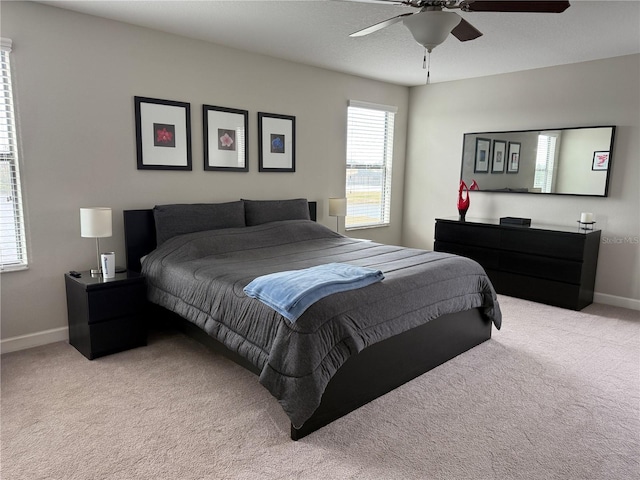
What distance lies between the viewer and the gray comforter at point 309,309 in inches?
86.7

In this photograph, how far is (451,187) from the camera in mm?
5797

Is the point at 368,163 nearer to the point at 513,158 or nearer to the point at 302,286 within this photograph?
the point at 513,158

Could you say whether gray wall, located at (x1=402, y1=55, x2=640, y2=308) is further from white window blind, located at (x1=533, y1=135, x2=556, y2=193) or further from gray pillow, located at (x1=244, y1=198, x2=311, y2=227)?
gray pillow, located at (x1=244, y1=198, x2=311, y2=227)

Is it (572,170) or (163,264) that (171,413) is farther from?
(572,170)

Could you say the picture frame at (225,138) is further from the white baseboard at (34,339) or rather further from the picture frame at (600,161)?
the picture frame at (600,161)

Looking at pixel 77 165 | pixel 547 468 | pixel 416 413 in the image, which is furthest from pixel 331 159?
pixel 547 468

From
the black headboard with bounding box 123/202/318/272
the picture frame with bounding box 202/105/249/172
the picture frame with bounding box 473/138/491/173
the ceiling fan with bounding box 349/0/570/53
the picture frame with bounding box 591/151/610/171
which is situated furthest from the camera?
the picture frame with bounding box 473/138/491/173

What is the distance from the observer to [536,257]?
4.54 meters

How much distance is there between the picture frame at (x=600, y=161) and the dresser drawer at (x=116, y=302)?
174 inches

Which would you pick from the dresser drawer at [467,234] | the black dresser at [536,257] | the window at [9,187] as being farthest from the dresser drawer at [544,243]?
the window at [9,187]

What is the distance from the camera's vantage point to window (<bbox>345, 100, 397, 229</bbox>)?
18.2ft

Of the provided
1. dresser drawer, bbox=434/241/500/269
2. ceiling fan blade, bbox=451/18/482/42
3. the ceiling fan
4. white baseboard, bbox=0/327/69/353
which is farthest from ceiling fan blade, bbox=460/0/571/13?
white baseboard, bbox=0/327/69/353

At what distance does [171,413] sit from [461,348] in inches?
81.4

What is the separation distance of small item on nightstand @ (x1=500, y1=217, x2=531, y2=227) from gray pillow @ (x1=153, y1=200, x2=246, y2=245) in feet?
9.46
